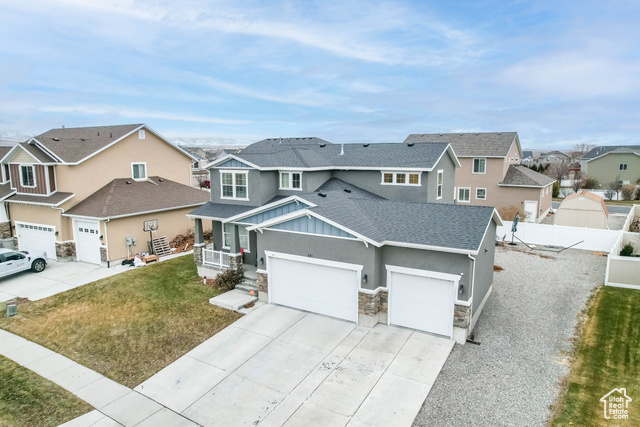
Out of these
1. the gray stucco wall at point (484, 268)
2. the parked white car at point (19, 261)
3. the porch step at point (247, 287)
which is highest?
the gray stucco wall at point (484, 268)

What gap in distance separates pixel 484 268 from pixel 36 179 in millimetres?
25549

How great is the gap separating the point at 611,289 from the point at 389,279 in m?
10.3

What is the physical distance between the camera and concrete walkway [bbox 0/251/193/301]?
17.8 m

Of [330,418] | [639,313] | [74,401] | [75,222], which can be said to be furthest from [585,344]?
[75,222]

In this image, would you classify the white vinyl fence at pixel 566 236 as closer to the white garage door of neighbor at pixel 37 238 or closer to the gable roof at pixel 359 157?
the gable roof at pixel 359 157

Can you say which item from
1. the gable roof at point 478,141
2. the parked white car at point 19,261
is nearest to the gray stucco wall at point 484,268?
the gable roof at point 478,141

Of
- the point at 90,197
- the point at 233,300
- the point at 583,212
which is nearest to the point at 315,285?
the point at 233,300

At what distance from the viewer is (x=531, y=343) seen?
12.3 metres

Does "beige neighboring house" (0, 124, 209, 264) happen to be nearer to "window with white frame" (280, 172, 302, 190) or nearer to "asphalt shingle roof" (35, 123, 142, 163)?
"asphalt shingle roof" (35, 123, 142, 163)

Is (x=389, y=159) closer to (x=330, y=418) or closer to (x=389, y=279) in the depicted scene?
(x=389, y=279)

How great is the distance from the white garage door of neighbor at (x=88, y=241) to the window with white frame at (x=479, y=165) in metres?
29.3

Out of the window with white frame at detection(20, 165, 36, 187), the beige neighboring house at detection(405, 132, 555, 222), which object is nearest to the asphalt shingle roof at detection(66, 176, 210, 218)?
the window with white frame at detection(20, 165, 36, 187)

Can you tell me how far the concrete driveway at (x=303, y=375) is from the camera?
936cm

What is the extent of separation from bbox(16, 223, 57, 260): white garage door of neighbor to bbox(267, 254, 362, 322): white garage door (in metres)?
15.5
